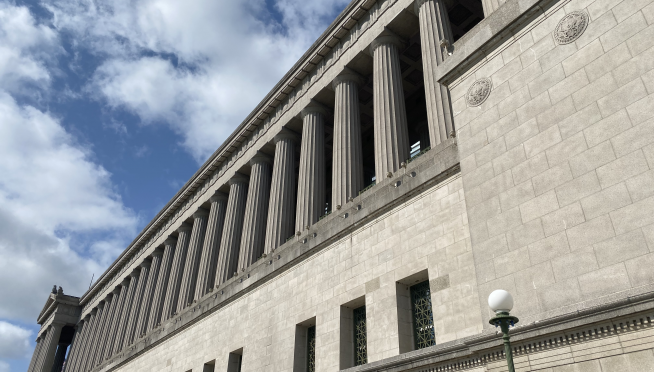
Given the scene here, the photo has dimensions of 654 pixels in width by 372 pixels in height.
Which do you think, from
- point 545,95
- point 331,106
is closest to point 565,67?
point 545,95

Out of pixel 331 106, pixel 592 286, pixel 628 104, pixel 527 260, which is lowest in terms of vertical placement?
pixel 592 286

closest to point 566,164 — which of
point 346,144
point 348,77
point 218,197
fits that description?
point 346,144

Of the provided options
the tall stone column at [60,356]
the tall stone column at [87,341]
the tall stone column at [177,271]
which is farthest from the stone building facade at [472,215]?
the tall stone column at [60,356]

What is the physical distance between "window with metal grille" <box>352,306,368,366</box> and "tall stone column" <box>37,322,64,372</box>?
6553 cm

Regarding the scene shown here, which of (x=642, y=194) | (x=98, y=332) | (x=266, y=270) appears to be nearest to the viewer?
(x=642, y=194)

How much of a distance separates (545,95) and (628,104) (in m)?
1.92

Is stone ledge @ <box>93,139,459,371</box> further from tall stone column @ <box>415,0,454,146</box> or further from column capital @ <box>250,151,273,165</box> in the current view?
column capital @ <box>250,151,273,165</box>

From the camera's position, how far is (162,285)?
139 feet

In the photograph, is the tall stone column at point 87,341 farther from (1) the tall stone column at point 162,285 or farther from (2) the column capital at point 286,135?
(2) the column capital at point 286,135

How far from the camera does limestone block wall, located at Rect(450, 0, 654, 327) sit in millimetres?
9047

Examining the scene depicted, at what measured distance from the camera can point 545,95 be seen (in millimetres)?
11258

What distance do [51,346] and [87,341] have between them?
13.3 metres

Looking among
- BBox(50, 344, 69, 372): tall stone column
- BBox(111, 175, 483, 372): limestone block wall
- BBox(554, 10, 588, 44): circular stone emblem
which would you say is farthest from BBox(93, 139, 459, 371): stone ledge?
BBox(50, 344, 69, 372): tall stone column

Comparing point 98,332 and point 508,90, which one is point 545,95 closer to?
point 508,90
